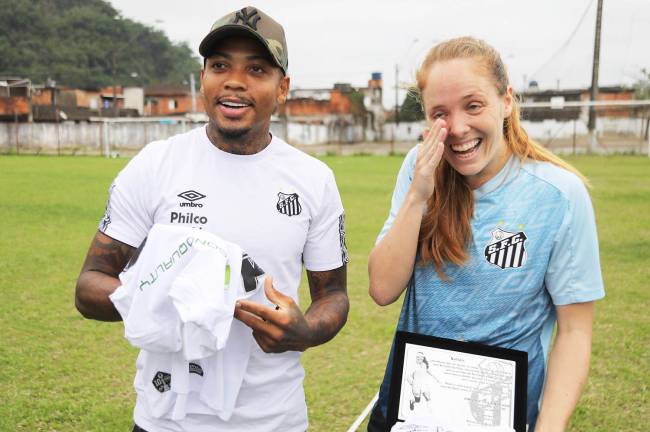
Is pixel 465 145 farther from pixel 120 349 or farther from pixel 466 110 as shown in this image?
pixel 120 349

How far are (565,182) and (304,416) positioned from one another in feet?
3.87

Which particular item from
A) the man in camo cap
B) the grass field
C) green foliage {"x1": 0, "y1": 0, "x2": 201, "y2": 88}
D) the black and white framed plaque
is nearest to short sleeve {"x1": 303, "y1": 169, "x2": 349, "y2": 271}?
the man in camo cap

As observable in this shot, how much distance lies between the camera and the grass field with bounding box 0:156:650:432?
189 inches

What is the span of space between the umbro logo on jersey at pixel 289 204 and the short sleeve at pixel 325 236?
0.27ft

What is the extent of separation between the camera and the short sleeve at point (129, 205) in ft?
7.65

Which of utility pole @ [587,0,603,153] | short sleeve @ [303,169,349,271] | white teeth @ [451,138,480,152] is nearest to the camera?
white teeth @ [451,138,480,152]

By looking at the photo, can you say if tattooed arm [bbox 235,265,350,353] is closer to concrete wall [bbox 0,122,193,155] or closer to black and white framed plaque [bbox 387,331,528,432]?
black and white framed plaque [bbox 387,331,528,432]

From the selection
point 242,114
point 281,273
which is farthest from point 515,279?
point 242,114

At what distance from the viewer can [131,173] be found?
235 centimetres

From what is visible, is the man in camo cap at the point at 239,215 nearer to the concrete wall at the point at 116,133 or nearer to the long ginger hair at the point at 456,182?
the long ginger hair at the point at 456,182

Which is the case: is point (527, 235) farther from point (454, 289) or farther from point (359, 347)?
point (359, 347)

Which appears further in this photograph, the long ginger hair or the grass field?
the grass field

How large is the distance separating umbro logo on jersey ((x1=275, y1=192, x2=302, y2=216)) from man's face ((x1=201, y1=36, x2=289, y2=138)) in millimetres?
259

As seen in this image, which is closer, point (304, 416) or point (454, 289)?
point (454, 289)
